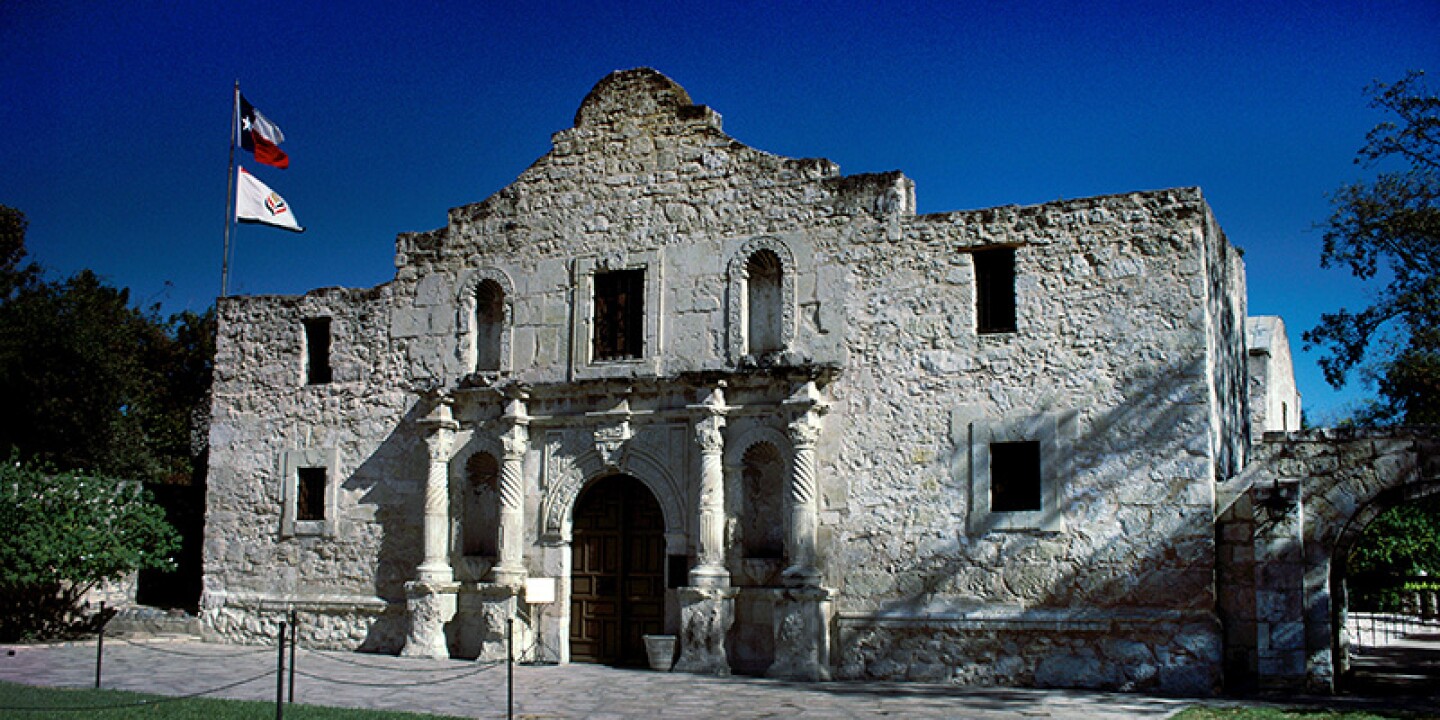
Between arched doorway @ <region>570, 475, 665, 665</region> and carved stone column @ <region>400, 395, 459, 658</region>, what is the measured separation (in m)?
1.66

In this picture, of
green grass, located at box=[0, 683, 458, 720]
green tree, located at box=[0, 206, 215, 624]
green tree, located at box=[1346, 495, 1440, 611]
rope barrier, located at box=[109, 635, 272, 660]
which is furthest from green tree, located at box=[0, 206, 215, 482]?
green tree, located at box=[1346, 495, 1440, 611]

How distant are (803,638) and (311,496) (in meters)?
7.77

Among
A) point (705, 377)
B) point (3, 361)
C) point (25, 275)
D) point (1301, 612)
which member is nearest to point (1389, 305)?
point (1301, 612)

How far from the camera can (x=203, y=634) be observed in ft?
59.6

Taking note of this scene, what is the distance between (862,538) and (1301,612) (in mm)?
4519

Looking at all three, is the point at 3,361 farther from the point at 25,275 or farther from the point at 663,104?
the point at 663,104

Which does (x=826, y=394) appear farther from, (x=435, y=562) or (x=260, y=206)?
(x=260, y=206)

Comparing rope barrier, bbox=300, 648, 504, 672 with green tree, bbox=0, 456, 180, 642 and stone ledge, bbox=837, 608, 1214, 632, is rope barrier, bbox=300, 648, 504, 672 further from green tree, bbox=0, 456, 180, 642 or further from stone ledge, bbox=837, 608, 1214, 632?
stone ledge, bbox=837, 608, 1214, 632

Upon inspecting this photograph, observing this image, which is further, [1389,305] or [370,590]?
[1389,305]

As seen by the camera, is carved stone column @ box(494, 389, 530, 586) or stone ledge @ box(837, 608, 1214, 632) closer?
stone ledge @ box(837, 608, 1214, 632)

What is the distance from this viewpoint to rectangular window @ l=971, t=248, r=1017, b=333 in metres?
14.3

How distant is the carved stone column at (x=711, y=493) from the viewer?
1461 centimetres

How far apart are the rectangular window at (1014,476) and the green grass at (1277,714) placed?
3.06 m

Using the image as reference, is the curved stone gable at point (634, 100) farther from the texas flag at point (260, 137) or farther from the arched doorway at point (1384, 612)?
the arched doorway at point (1384, 612)
